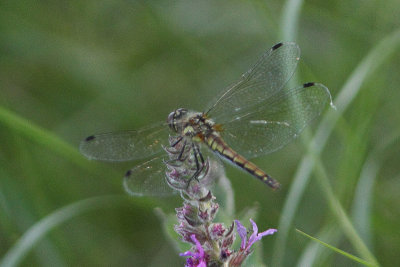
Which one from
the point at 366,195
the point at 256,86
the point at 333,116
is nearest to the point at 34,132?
the point at 256,86

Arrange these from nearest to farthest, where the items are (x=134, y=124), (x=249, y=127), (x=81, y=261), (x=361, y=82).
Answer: (x=249, y=127), (x=361, y=82), (x=81, y=261), (x=134, y=124)

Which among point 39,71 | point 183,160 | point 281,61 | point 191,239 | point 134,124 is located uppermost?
point 39,71

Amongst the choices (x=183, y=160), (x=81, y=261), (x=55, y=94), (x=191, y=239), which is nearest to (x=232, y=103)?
(x=183, y=160)

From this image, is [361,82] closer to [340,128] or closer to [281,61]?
[340,128]

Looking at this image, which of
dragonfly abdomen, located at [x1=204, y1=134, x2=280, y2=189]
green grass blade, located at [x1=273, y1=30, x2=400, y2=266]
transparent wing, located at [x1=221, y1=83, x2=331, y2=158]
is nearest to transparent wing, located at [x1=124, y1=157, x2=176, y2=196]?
dragonfly abdomen, located at [x1=204, y1=134, x2=280, y2=189]

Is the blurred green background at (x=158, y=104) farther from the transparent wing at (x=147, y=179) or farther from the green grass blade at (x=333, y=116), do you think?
the transparent wing at (x=147, y=179)

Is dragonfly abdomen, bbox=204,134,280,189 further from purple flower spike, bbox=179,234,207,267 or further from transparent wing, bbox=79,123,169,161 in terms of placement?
purple flower spike, bbox=179,234,207,267
